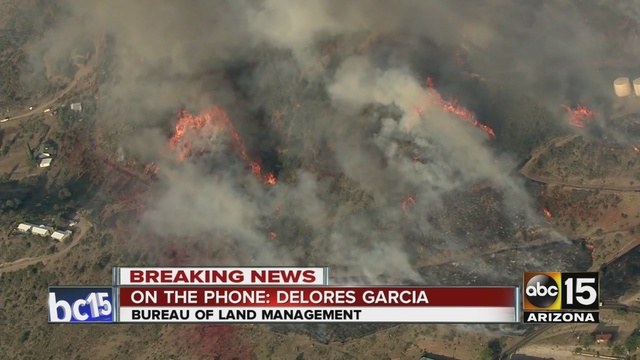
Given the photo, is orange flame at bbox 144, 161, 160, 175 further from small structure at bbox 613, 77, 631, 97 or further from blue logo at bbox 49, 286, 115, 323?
small structure at bbox 613, 77, 631, 97

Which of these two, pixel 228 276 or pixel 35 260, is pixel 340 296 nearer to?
pixel 228 276

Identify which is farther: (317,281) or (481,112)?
(481,112)

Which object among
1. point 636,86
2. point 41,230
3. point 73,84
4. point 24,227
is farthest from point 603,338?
point 73,84

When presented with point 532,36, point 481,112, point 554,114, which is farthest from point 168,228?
point 532,36

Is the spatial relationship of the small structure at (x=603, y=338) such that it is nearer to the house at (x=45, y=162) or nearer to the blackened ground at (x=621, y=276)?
the blackened ground at (x=621, y=276)

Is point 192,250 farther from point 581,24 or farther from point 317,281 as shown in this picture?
point 581,24

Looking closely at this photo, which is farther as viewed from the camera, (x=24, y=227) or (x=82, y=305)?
(x=24, y=227)

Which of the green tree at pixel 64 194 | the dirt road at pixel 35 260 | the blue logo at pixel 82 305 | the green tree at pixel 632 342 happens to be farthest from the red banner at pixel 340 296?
the green tree at pixel 64 194
